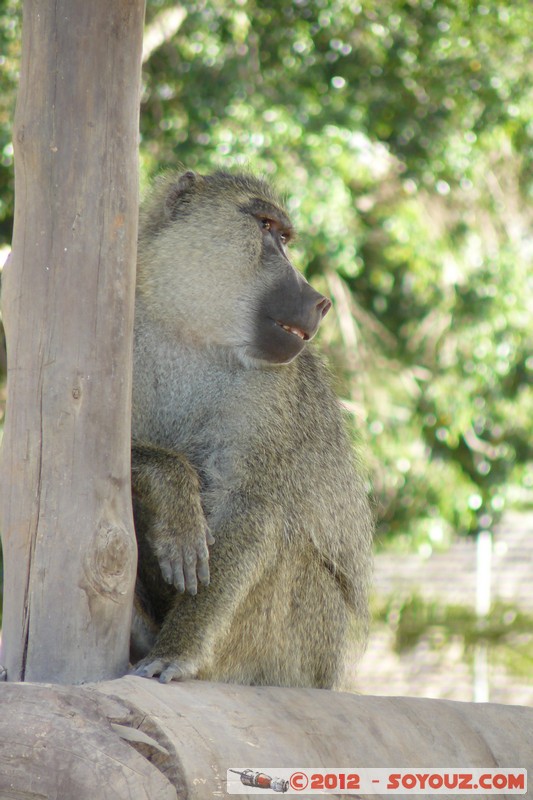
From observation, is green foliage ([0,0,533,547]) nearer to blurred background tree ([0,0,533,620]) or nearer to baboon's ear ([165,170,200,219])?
blurred background tree ([0,0,533,620])

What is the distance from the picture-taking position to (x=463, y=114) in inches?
313

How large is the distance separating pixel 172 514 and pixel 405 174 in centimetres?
549

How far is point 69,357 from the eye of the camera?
8.80 ft

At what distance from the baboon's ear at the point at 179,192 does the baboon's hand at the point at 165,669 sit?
1569 millimetres

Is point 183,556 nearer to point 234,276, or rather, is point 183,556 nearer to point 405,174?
point 234,276

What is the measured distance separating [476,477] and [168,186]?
492 cm

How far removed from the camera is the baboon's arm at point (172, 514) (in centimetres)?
310

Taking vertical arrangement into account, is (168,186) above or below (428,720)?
above

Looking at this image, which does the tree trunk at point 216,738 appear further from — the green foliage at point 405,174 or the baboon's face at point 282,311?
the green foliage at point 405,174

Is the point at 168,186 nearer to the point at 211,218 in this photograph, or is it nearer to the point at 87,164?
the point at 211,218

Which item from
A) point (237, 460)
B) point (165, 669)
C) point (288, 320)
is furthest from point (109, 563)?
point (288, 320)

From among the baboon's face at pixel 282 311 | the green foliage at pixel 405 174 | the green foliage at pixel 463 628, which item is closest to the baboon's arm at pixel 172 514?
the baboon's face at pixel 282 311

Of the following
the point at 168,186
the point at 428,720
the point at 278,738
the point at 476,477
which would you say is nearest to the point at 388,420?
the point at 476,477

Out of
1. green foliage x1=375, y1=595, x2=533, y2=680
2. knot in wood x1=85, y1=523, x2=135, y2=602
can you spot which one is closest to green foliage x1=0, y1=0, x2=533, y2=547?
green foliage x1=375, y1=595, x2=533, y2=680
